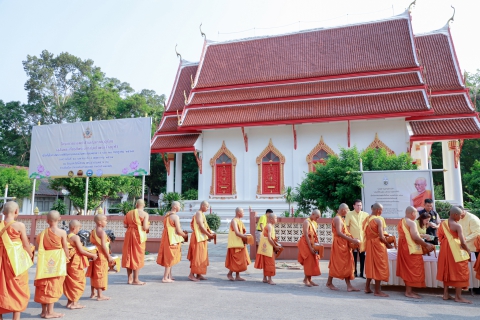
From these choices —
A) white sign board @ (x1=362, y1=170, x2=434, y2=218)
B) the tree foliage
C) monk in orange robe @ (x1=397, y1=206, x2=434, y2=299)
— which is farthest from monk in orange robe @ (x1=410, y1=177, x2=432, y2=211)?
monk in orange robe @ (x1=397, y1=206, x2=434, y2=299)

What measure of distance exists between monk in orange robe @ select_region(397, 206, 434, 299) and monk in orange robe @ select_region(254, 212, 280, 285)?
1.98 m

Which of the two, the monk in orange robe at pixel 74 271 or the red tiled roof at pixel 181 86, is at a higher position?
the red tiled roof at pixel 181 86

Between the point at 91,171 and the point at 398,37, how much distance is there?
1376 centimetres

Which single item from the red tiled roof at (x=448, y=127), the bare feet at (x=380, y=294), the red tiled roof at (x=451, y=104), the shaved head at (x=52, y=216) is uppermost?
the red tiled roof at (x=451, y=104)

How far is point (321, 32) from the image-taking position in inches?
743

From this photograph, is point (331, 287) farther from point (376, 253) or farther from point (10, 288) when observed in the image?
point (10, 288)

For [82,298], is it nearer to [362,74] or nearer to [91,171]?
[91,171]

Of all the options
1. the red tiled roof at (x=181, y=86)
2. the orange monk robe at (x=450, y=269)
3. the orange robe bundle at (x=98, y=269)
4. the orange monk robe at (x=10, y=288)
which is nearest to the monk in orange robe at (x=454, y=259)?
the orange monk robe at (x=450, y=269)

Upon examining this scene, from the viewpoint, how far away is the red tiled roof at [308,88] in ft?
50.0

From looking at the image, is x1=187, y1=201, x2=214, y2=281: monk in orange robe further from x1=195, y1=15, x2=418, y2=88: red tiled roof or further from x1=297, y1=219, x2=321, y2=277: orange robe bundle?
x1=195, y1=15, x2=418, y2=88: red tiled roof

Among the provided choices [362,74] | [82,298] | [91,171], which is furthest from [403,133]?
[82,298]

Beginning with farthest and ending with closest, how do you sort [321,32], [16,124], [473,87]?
1. [16,124]
2. [473,87]
3. [321,32]

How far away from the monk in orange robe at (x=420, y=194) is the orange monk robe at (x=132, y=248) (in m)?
5.77

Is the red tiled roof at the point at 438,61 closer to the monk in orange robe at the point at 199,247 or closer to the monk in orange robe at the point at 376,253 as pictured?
the monk in orange robe at the point at 376,253
